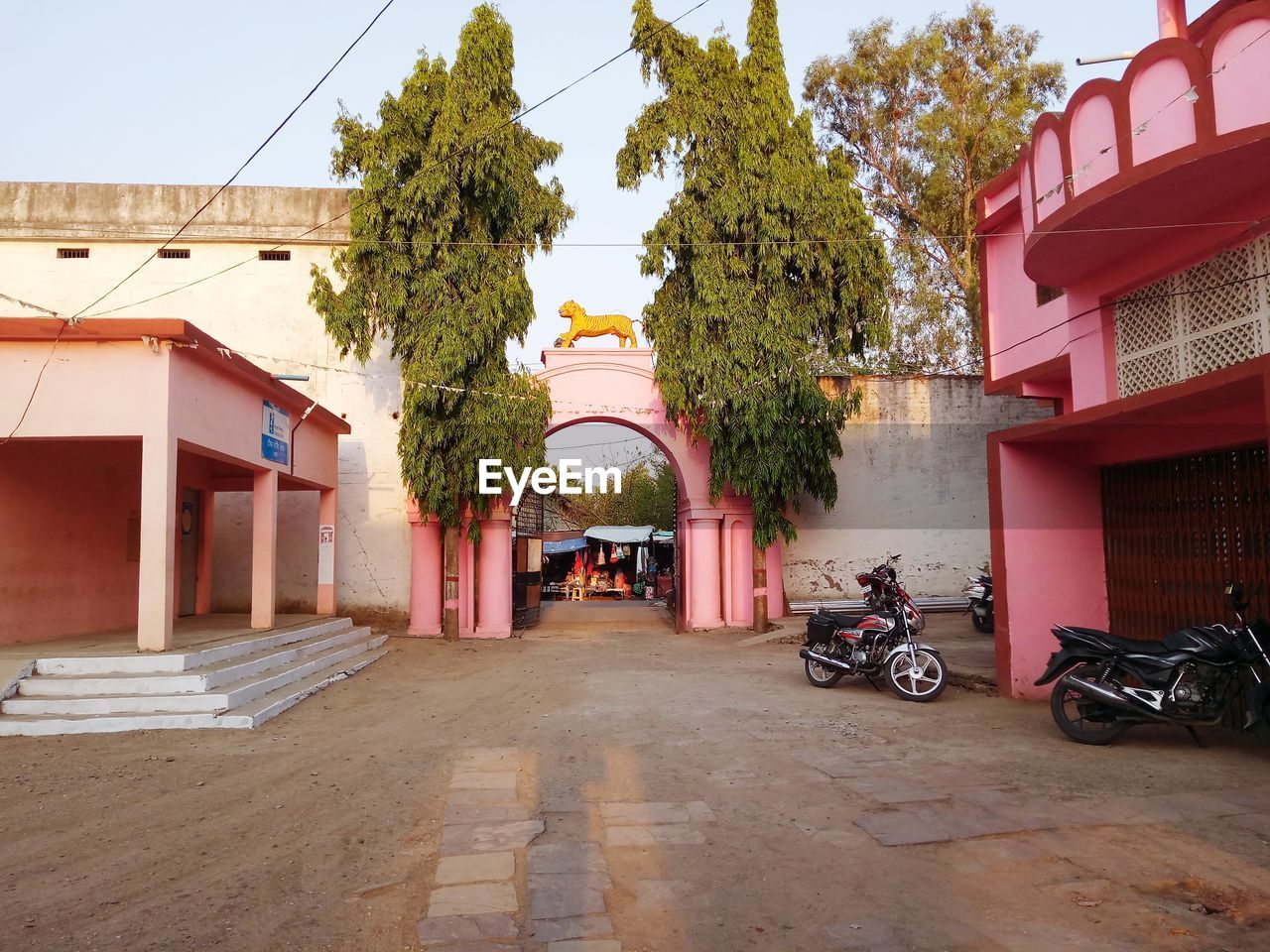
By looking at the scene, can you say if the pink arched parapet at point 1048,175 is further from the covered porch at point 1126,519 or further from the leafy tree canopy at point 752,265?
the leafy tree canopy at point 752,265

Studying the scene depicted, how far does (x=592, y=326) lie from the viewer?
51.0 feet

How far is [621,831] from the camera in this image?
15.1 ft

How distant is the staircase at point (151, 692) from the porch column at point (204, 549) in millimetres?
5828

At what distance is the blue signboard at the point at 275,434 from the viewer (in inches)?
430

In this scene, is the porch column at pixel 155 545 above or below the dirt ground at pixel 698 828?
above

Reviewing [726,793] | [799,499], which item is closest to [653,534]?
[799,499]

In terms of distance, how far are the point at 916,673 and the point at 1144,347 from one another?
12.1 ft

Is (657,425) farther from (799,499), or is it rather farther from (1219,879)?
(1219,879)

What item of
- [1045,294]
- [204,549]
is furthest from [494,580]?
[1045,294]

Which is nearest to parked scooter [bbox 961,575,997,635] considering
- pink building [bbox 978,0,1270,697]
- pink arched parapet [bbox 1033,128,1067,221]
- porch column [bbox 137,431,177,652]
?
pink building [bbox 978,0,1270,697]

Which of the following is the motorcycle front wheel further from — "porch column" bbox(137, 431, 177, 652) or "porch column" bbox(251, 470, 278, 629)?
"porch column" bbox(251, 470, 278, 629)

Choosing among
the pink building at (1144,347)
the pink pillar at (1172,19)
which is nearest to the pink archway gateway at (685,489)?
the pink building at (1144,347)

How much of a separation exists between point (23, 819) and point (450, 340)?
895cm

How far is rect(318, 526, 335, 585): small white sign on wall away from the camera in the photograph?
550 inches
